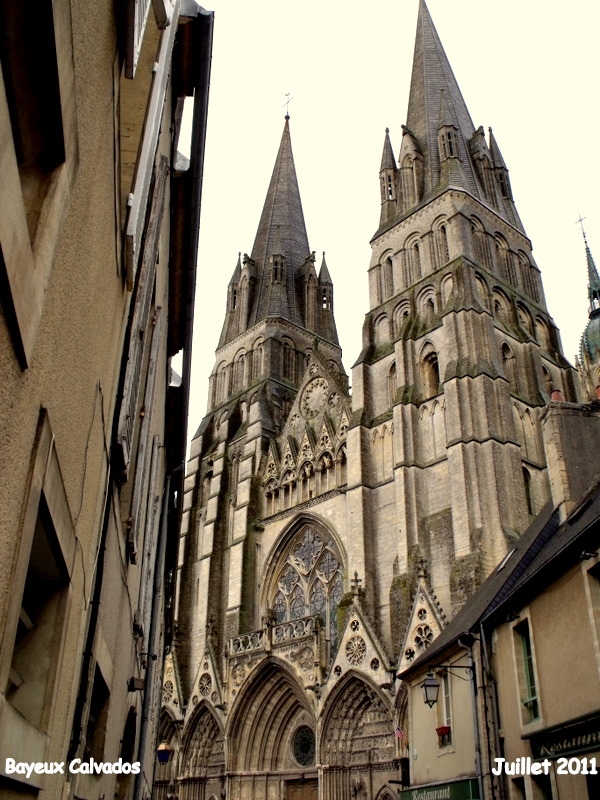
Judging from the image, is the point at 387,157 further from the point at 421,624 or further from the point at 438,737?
the point at 438,737

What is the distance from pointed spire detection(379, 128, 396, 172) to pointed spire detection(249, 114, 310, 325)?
30.1 feet

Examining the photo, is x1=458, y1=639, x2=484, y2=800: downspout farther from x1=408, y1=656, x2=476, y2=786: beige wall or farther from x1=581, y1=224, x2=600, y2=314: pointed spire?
x1=581, y1=224, x2=600, y2=314: pointed spire

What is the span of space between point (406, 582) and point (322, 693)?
4432mm

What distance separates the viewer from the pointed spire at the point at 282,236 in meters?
40.8

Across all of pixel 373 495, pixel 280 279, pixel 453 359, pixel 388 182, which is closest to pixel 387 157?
pixel 388 182

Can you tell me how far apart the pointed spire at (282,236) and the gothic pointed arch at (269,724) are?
66.2ft

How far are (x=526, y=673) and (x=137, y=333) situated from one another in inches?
311

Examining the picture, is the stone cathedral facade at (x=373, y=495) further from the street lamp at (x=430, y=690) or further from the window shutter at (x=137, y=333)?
the window shutter at (x=137, y=333)

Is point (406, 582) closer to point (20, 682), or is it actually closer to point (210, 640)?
point (210, 640)

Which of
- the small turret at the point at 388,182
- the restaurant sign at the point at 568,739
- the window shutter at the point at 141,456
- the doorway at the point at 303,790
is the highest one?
the small turret at the point at 388,182

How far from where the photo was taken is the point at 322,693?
22562 mm

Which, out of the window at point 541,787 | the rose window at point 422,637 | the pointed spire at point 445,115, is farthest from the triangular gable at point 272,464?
the window at point 541,787

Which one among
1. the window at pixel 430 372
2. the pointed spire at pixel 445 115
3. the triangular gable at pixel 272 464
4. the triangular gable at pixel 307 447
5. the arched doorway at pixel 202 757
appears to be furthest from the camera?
the pointed spire at pixel 445 115

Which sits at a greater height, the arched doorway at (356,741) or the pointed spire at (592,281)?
the pointed spire at (592,281)
